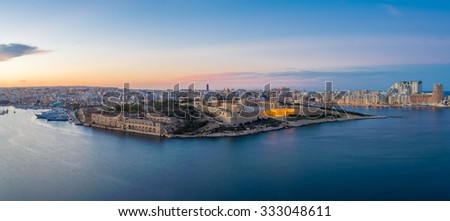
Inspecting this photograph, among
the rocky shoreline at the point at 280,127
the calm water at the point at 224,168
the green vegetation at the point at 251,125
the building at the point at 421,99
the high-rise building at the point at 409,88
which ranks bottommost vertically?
the calm water at the point at 224,168

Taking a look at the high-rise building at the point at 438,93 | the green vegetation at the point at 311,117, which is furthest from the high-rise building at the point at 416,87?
the green vegetation at the point at 311,117

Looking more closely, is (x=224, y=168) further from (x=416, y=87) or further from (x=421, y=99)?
(x=416, y=87)

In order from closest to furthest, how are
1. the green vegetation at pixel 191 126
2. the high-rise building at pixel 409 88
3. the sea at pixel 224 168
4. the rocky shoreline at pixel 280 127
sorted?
the sea at pixel 224 168
the rocky shoreline at pixel 280 127
the green vegetation at pixel 191 126
the high-rise building at pixel 409 88

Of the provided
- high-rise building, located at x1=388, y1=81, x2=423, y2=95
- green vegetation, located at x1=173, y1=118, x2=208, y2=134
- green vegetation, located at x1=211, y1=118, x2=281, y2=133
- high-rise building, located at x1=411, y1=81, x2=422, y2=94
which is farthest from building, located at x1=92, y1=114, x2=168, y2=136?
high-rise building, located at x1=411, y1=81, x2=422, y2=94

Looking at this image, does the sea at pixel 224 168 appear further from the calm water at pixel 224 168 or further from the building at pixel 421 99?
the building at pixel 421 99

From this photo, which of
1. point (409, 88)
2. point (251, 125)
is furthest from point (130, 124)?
point (409, 88)

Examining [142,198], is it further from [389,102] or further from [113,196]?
[389,102]

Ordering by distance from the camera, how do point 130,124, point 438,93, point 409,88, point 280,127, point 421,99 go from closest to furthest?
point 130,124
point 280,127
point 438,93
point 421,99
point 409,88

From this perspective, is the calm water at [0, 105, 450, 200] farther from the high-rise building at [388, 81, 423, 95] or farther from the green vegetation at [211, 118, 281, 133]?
the high-rise building at [388, 81, 423, 95]
